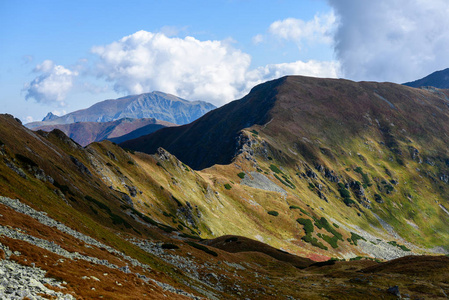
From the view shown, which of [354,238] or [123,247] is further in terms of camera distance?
[354,238]

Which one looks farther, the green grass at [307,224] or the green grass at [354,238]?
the green grass at [354,238]

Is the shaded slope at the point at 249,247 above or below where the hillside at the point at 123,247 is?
below

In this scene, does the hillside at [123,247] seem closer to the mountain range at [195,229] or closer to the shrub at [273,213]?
the mountain range at [195,229]

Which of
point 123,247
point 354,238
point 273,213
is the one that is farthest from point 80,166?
point 354,238

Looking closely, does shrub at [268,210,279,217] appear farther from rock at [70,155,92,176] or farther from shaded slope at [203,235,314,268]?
rock at [70,155,92,176]

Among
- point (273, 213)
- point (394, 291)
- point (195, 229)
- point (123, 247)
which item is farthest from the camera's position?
point (273, 213)

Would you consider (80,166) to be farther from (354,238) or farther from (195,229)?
(354,238)

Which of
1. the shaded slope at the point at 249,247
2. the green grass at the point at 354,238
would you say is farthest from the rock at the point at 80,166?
the green grass at the point at 354,238

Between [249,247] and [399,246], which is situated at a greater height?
[399,246]

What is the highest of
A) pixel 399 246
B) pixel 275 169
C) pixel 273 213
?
pixel 275 169

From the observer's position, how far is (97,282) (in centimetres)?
1983

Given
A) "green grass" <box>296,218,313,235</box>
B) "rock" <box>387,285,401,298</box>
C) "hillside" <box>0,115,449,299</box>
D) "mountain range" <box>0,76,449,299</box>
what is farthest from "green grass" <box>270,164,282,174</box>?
"rock" <box>387,285,401,298</box>

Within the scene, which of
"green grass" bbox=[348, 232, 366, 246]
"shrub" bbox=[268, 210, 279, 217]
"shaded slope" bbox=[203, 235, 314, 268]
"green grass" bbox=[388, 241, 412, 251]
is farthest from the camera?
"green grass" bbox=[388, 241, 412, 251]

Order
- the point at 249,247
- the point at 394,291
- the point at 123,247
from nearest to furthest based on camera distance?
the point at 123,247 < the point at 394,291 < the point at 249,247
